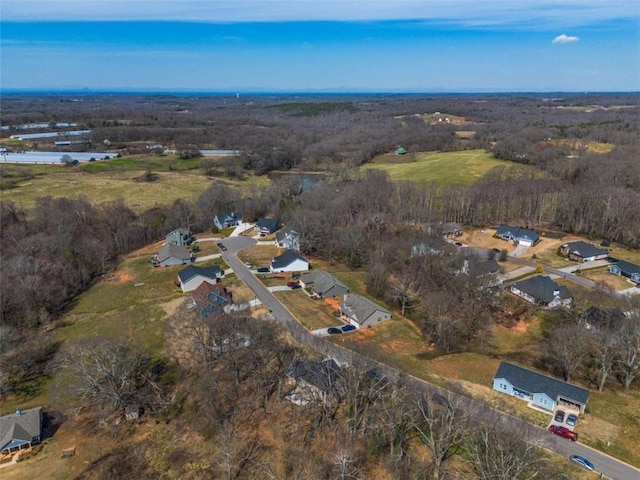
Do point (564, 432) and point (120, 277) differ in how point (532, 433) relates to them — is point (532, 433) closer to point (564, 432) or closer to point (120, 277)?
point (564, 432)

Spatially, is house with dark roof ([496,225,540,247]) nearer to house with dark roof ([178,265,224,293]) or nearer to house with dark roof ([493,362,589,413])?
house with dark roof ([493,362,589,413])

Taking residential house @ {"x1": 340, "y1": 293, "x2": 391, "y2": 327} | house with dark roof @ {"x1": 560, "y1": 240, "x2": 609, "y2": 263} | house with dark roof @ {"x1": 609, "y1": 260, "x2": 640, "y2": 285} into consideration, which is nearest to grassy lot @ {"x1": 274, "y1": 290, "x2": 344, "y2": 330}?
residential house @ {"x1": 340, "y1": 293, "x2": 391, "y2": 327}

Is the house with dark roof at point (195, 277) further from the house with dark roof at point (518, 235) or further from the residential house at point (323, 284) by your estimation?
the house with dark roof at point (518, 235)

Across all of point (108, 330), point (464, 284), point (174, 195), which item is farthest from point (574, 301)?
Answer: point (174, 195)

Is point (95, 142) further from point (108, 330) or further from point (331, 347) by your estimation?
point (331, 347)

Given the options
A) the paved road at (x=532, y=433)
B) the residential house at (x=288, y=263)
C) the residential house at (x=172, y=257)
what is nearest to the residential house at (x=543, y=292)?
the paved road at (x=532, y=433)
